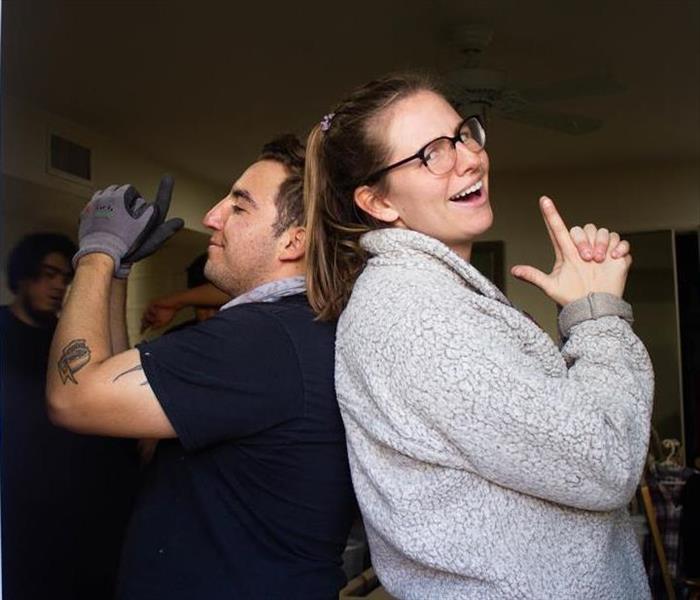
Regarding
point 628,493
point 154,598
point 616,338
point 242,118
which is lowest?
point 154,598

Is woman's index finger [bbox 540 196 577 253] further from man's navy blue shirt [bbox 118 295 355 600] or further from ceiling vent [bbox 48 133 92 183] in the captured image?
ceiling vent [bbox 48 133 92 183]

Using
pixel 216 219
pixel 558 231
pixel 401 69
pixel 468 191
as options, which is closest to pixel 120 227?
pixel 216 219

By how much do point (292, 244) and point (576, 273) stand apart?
0.43 meters

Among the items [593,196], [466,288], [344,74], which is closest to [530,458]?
[466,288]

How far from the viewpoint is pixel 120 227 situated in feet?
3.66

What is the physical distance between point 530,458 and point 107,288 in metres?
0.60

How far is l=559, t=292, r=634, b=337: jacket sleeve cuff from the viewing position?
2.96 ft

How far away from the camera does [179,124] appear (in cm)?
414

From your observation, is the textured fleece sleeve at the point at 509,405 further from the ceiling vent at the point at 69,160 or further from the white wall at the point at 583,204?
the white wall at the point at 583,204

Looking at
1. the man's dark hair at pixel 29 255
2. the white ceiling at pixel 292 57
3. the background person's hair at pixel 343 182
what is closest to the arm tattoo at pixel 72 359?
the background person's hair at pixel 343 182

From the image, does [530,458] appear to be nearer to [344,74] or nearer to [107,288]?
[107,288]

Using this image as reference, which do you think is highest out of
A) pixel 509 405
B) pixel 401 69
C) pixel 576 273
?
pixel 401 69

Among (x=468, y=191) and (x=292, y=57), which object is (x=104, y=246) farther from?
(x=292, y=57)

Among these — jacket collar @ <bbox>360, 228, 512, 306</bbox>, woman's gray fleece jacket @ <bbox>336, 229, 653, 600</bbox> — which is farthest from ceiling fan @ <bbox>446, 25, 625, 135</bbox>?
woman's gray fleece jacket @ <bbox>336, 229, 653, 600</bbox>
